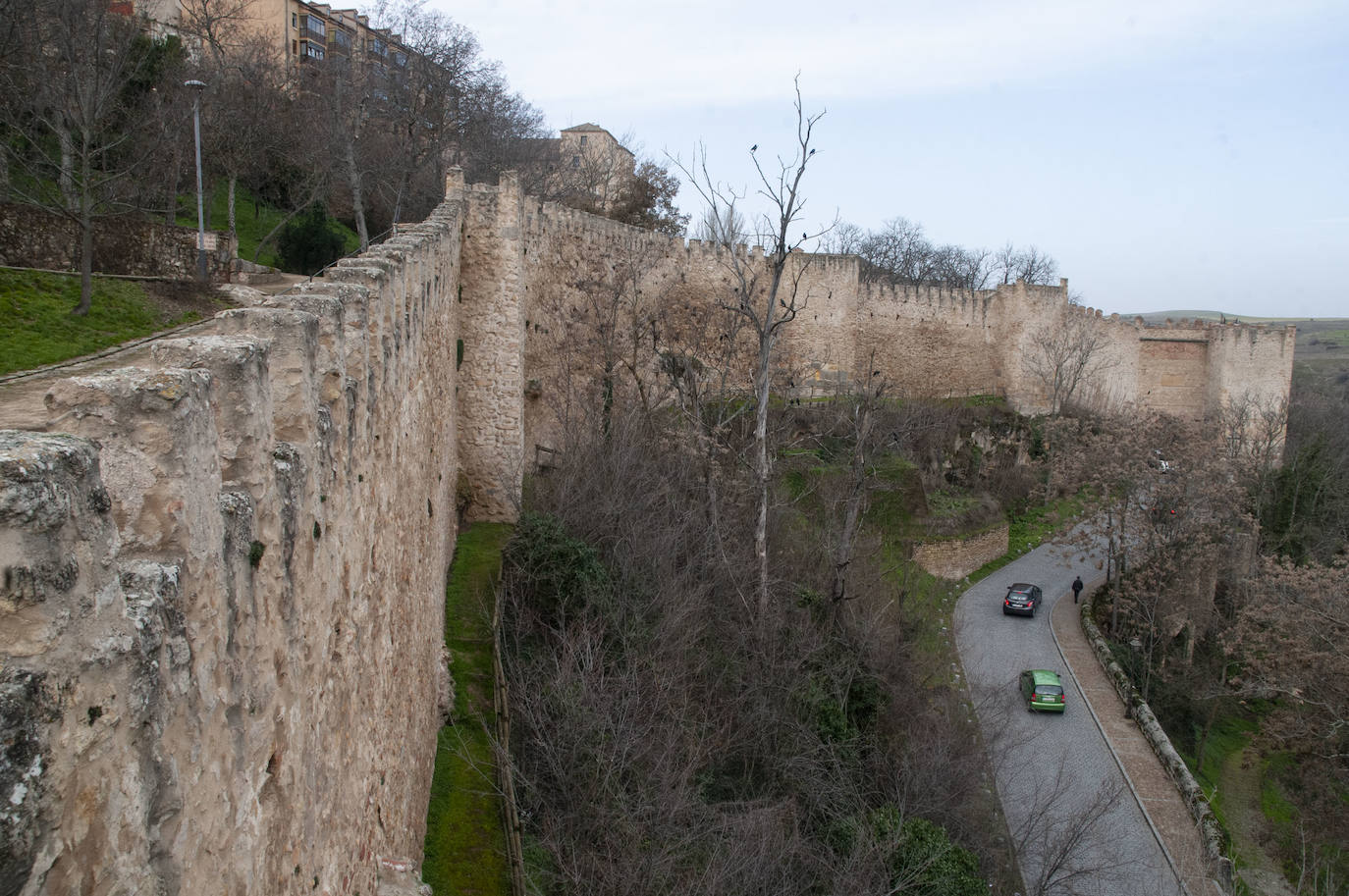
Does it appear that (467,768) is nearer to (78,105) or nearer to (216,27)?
(78,105)

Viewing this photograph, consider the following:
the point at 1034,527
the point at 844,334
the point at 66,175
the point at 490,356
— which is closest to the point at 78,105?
the point at 66,175

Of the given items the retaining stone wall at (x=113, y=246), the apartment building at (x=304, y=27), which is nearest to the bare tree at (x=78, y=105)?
the retaining stone wall at (x=113, y=246)

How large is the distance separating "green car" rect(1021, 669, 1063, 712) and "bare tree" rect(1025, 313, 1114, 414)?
1778 cm

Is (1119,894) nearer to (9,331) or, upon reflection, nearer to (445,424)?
(445,424)

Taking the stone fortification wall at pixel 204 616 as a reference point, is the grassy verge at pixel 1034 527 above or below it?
below

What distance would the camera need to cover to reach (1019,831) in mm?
14141

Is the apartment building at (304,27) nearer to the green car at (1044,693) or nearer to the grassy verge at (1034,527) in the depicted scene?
the grassy verge at (1034,527)

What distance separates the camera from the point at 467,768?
9.17m

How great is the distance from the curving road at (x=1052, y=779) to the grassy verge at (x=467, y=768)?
296 inches

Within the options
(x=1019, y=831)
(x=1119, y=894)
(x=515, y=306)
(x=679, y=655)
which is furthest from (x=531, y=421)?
(x=1119, y=894)

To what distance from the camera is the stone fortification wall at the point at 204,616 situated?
159 centimetres

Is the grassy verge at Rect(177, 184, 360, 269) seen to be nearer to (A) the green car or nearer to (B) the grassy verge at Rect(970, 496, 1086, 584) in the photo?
(A) the green car

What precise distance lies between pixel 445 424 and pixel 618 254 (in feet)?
39.8

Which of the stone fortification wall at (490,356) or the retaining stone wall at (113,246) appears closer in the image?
the retaining stone wall at (113,246)
